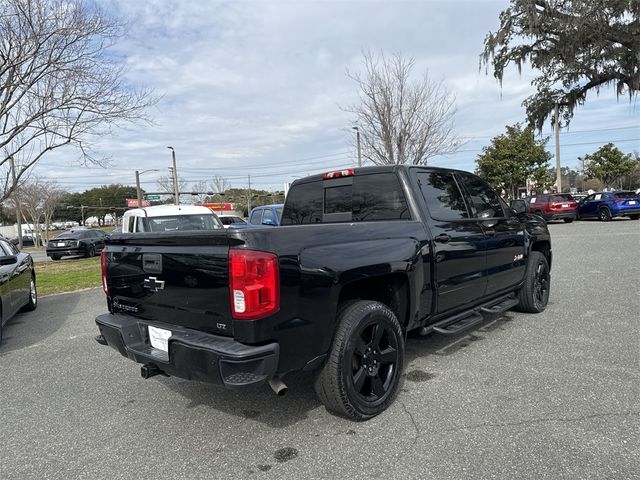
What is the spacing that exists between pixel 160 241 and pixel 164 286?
12.4 inches

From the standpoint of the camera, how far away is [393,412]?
11.1ft

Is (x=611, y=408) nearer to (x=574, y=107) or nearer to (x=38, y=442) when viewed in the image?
(x=38, y=442)

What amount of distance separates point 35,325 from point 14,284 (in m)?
0.71

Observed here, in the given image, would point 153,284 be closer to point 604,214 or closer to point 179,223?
point 179,223

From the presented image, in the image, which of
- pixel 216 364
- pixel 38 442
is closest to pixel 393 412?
pixel 216 364

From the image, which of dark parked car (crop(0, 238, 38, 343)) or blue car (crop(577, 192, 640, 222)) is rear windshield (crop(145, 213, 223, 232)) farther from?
blue car (crop(577, 192, 640, 222))

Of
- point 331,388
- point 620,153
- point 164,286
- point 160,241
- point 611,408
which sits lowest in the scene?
point 611,408

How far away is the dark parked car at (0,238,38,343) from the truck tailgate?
10.4 feet

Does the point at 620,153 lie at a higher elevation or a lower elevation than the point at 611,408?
higher

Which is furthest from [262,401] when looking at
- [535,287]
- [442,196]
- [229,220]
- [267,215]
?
[229,220]

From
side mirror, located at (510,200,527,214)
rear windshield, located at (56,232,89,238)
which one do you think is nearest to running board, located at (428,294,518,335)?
side mirror, located at (510,200,527,214)

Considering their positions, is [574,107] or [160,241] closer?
[160,241]

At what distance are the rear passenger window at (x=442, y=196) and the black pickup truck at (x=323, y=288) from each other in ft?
0.05

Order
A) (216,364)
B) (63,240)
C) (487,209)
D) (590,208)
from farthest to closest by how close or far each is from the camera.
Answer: (590,208), (63,240), (487,209), (216,364)
